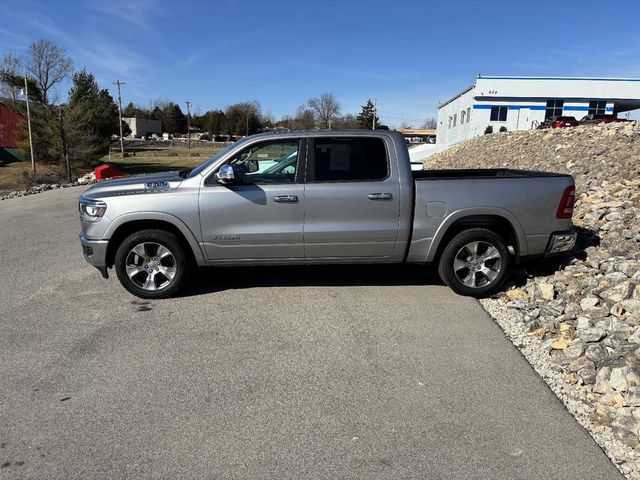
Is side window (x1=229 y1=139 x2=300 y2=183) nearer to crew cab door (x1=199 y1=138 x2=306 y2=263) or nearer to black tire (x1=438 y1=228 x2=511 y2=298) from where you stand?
crew cab door (x1=199 y1=138 x2=306 y2=263)

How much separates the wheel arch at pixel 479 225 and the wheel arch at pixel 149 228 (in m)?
2.67

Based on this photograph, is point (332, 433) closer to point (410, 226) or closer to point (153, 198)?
point (410, 226)

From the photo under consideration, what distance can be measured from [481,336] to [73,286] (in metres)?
4.90

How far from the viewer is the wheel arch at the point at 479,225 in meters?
5.64

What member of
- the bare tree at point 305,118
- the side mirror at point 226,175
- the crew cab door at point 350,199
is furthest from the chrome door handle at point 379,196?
the bare tree at point 305,118

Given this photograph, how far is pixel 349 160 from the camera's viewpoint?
18.8ft

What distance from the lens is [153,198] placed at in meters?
5.54

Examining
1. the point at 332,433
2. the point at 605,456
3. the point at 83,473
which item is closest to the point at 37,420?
the point at 83,473

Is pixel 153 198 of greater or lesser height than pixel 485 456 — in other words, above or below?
above

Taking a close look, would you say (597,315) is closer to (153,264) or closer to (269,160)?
(269,160)

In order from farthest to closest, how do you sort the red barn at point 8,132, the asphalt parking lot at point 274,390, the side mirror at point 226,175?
the red barn at point 8,132 < the side mirror at point 226,175 < the asphalt parking lot at point 274,390

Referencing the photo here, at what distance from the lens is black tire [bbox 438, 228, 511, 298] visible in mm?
5727

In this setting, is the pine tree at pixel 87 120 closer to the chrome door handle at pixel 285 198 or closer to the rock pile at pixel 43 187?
the rock pile at pixel 43 187

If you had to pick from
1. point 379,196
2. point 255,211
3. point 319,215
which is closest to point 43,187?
point 255,211
